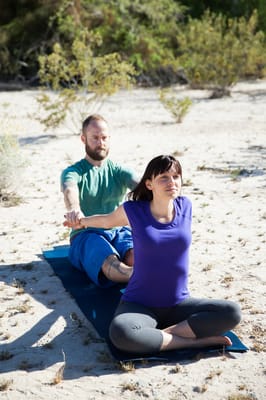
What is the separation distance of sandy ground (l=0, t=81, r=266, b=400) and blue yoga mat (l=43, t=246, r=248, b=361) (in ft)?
0.17

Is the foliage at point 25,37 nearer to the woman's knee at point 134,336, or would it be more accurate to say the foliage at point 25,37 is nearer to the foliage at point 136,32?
the foliage at point 136,32

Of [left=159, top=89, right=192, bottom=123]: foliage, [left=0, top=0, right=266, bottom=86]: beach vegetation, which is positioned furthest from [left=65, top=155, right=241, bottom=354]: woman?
[left=0, top=0, right=266, bottom=86]: beach vegetation

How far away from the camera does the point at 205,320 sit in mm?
3408

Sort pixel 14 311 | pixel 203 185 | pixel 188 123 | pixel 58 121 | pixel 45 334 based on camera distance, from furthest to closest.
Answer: pixel 188 123, pixel 58 121, pixel 203 185, pixel 14 311, pixel 45 334

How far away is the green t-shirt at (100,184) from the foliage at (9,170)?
7.37ft

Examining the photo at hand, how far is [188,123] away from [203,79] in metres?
4.59

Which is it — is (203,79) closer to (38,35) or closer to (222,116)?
(222,116)

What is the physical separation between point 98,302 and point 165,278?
27.1 inches

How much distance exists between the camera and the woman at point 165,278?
11.2 feet

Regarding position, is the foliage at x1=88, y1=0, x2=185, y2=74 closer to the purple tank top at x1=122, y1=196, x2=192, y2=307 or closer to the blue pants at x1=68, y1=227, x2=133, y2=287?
the blue pants at x1=68, y1=227, x2=133, y2=287

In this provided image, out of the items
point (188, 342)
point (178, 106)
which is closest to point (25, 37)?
point (178, 106)

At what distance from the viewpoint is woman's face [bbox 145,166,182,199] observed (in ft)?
11.4

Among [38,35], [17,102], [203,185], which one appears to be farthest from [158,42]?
[203,185]

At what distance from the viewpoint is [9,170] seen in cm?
683
